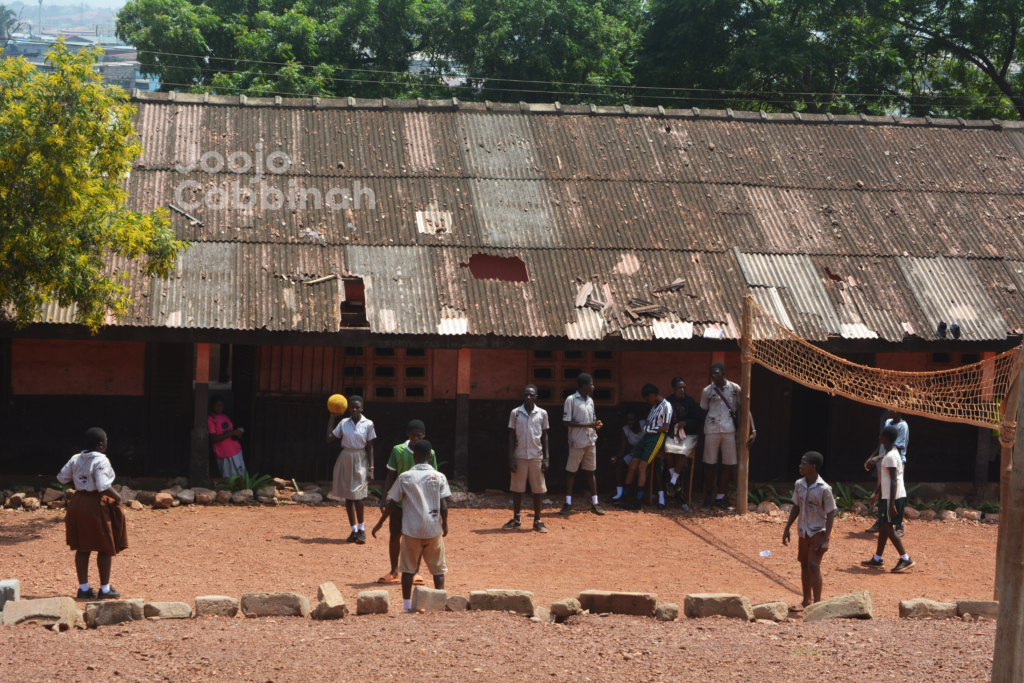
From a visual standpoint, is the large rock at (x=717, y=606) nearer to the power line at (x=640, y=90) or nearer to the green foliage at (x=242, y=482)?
the green foliage at (x=242, y=482)

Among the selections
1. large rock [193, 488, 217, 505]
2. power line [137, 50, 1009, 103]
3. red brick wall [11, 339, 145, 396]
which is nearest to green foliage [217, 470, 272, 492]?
large rock [193, 488, 217, 505]

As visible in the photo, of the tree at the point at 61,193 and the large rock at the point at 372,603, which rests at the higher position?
the tree at the point at 61,193

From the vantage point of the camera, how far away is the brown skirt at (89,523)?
838cm

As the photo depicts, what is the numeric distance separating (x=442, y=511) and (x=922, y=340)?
825 cm

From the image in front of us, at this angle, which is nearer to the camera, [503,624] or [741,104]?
[503,624]

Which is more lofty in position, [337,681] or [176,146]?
[176,146]

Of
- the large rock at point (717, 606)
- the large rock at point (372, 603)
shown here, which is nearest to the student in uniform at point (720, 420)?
the large rock at point (717, 606)

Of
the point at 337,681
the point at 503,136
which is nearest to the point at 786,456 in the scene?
the point at 503,136

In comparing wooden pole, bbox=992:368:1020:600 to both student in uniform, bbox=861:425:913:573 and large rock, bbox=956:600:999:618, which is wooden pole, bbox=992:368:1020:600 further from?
student in uniform, bbox=861:425:913:573

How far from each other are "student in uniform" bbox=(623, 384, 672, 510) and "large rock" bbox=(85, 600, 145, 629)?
7.28 meters

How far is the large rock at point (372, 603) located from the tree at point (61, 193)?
17.8 feet

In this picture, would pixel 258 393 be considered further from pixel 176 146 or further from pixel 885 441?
pixel 885 441

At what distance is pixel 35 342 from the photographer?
525 inches

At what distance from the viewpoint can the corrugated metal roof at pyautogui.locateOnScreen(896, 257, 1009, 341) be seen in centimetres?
1373
